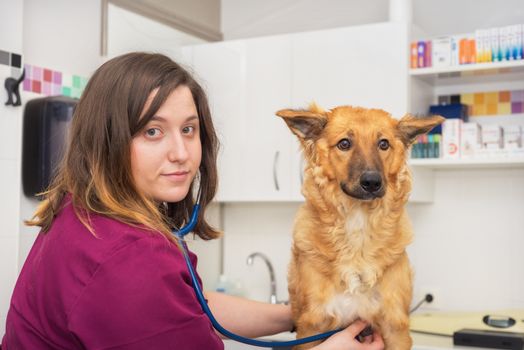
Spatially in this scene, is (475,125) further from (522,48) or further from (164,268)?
(164,268)

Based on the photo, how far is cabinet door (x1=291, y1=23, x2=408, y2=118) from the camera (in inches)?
114

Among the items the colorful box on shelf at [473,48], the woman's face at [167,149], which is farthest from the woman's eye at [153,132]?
the colorful box on shelf at [473,48]

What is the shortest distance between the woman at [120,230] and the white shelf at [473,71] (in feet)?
5.63

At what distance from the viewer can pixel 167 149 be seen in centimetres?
127

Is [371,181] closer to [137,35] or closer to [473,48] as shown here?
[473,48]

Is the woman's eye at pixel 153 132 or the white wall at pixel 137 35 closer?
the woman's eye at pixel 153 132

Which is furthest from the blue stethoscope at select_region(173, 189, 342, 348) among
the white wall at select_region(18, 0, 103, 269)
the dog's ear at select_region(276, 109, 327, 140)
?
the white wall at select_region(18, 0, 103, 269)

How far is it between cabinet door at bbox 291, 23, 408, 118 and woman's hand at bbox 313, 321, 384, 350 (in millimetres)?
1542

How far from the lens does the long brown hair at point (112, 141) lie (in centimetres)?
120

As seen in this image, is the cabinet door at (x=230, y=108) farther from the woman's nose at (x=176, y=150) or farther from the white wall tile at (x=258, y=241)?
the woman's nose at (x=176, y=150)

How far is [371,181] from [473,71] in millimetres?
1607

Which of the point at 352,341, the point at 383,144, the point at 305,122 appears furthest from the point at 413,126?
the point at 352,341

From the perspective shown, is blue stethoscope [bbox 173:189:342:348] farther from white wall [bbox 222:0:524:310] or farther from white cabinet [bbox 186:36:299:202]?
white wall [bbox 222:0:524:310]

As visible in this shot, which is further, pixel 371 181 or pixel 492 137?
pixel 492 137
